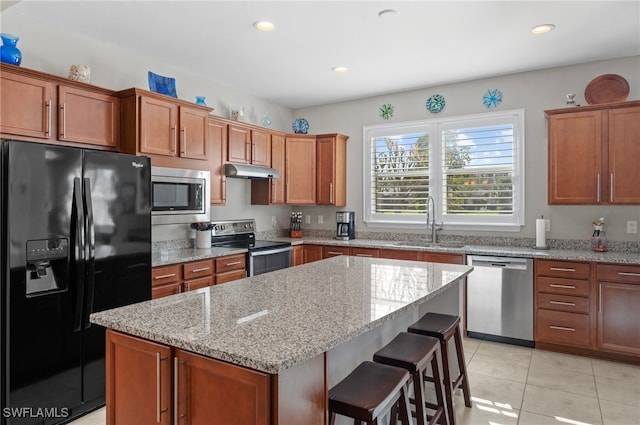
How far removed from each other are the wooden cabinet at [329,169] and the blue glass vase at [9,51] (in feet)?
10.7

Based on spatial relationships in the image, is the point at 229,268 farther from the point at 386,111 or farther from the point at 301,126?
the point at 386,111

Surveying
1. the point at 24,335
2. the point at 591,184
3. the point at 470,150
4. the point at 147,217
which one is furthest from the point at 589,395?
the point at 24,335

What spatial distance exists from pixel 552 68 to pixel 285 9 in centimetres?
289

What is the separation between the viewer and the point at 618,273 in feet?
10.9

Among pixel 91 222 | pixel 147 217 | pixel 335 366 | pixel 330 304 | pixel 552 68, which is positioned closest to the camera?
pixel 330 304

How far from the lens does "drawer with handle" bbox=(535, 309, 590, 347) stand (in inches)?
137

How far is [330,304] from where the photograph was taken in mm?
1746

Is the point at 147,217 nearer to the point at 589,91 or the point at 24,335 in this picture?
the point at 24,335

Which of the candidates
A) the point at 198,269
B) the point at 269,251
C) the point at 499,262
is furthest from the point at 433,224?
the point at 198,269

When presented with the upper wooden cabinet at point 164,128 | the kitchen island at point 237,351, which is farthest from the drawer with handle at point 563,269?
the upper wooden cabinet at point 164,128

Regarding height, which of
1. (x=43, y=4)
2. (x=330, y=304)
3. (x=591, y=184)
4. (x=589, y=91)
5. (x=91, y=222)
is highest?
(x=43, y=4)

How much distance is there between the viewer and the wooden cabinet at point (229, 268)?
3.68 meters

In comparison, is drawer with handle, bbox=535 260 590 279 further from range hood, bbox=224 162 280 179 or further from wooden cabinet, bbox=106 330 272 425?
wooden cabinet, bbox=106 330 272 425

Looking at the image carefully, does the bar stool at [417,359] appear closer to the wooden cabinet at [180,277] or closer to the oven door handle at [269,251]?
the wooden cabinet at [180,277]
